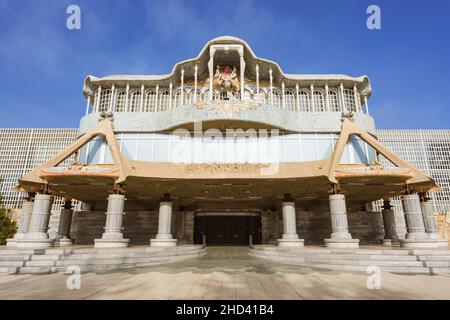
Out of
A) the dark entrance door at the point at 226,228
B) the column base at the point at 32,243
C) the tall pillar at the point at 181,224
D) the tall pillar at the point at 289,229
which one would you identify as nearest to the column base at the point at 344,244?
the tall pillar at the point at 289,229

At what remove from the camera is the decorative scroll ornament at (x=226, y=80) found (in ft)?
92.1

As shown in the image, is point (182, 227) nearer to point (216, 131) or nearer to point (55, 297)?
point (216, 131)

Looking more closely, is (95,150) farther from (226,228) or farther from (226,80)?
(226,228)

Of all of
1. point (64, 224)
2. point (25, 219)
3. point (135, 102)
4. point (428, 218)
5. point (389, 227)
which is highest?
point (135, 102)

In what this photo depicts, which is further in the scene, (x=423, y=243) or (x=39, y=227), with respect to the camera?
(x=39, y=227)

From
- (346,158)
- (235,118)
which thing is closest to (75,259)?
(235,118)

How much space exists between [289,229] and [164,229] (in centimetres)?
944

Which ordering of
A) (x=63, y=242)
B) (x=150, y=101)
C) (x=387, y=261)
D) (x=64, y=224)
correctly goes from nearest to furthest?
(x=387, y=261) < (x=63, y=242) < (x=64, y=224) < (x=150, y=101)

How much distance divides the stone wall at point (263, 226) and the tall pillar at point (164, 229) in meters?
7.38

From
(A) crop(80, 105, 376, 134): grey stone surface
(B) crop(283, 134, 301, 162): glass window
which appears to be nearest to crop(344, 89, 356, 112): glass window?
(A) crop(80, 105, 376, 134): grey stone surface

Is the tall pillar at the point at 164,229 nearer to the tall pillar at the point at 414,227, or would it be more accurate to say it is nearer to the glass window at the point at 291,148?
the glass window at the point at 291,148

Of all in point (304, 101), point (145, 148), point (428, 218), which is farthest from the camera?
point (304, 101)

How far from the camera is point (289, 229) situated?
18219mm
